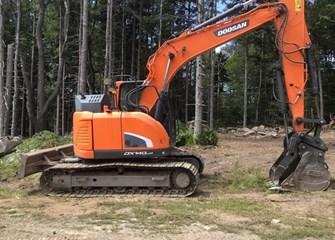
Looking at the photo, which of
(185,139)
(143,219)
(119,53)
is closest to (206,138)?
(185,139)

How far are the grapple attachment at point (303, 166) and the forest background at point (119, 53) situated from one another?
57.7 ft

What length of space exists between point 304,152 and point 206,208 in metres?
2.37

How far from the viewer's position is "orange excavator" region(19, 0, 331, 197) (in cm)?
Answer: 864

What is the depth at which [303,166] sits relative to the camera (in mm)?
8453

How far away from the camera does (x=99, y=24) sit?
37844 mm

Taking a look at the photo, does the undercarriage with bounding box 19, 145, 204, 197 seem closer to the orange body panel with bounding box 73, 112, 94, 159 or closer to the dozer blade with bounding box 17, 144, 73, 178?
the dozer blade with bounding box 17, 144, 73, 178

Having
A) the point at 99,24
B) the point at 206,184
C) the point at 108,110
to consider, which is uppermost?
the point at 99,24

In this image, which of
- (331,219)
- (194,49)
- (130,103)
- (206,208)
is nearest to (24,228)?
(206,208)

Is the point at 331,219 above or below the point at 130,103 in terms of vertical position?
below

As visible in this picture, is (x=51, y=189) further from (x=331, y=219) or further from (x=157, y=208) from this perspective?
(x=331, y=219)

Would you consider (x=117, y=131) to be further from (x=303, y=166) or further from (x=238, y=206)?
(x=303, y=166)

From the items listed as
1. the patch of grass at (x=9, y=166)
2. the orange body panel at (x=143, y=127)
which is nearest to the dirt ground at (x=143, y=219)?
the orange body panel at (x=143, y=127)

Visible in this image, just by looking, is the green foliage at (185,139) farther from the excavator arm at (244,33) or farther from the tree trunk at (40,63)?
the tree trunk at (40,63)

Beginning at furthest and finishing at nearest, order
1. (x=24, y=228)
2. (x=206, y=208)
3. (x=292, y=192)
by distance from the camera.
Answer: (x=292, y=192), (x=206, y=208), (x=24, y=228)
